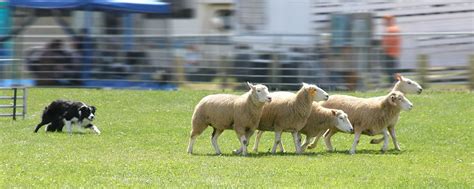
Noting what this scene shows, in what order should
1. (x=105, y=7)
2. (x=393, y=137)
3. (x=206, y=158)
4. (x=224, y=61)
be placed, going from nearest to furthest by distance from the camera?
(x=206, y=158) → (x=393, y=137) → (x=224, y=61) → (x=105, y=7)

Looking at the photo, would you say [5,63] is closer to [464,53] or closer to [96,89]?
[96,89]

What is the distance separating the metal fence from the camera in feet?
96.9

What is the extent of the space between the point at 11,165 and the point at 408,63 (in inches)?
618

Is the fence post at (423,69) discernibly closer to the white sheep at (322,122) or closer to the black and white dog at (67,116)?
the black and white dog at (67,116)

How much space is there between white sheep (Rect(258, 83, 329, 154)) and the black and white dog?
4269 mm

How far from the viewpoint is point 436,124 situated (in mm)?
22625

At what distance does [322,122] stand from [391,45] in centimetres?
1187

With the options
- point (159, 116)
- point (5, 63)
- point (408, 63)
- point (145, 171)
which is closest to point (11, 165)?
point (145, 171)

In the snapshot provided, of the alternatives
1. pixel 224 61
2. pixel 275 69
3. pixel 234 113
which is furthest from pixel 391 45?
pixel 234 113

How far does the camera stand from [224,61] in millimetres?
30438

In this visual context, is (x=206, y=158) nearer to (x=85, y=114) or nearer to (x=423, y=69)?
(x=85, y=114)

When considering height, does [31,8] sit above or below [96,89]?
above

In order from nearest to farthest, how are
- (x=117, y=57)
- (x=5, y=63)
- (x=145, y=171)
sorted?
(x=145, y=171), (x=5, y=63), (x=117, y=57)

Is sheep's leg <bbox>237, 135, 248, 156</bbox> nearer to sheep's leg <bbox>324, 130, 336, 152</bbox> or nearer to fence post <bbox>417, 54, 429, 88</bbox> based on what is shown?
sheep's leg <bbox>324, 130, 336, 152</bbox>
